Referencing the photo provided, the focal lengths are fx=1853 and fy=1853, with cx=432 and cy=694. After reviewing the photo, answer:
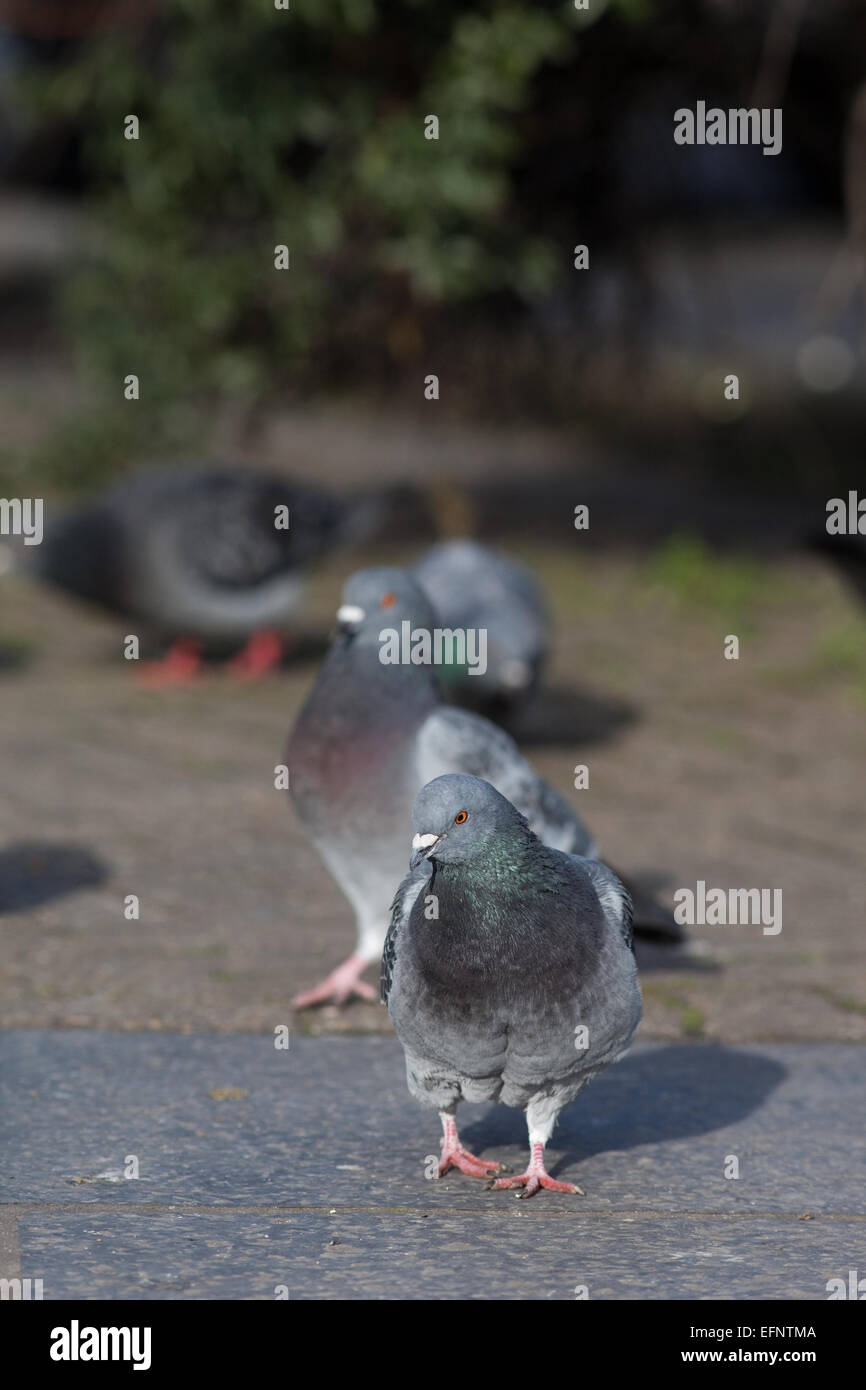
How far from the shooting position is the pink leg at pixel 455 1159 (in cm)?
376

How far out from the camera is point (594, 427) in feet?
47.4

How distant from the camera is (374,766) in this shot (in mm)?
4648

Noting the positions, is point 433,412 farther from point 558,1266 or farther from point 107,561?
point 558,1266

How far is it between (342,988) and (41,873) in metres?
1.39

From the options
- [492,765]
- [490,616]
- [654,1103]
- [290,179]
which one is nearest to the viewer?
[654,1103]

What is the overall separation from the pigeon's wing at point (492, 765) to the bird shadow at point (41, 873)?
1.47 metres

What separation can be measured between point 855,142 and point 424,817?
6.55 m

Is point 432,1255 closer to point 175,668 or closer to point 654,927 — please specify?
point 654,927

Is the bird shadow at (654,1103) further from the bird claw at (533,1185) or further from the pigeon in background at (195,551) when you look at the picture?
the pigeon in background at (195,551)

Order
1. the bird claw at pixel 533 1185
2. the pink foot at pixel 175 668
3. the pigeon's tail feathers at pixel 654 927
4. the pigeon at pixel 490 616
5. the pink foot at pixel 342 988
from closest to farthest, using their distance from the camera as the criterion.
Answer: the bird claw at pixel 533 1185 → the pigeon's tail feathers at pixel 654 927 → the pink foot at pixel 342 988 → the pigeon at pixel 490 616 → the pink foot at pixel 175 668

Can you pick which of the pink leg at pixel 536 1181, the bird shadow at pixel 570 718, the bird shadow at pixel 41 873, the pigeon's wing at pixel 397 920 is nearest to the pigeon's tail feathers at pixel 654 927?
the pigeon's wing at pixel 397 920

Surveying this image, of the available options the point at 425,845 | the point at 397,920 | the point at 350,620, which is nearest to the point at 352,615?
the point at 350,620

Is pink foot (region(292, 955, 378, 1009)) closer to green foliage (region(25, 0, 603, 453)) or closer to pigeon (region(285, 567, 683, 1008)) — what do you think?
pigeon (region(285, 567, 683, 1008))

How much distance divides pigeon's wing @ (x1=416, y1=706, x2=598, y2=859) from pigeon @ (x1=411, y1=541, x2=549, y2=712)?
6.07 feet
